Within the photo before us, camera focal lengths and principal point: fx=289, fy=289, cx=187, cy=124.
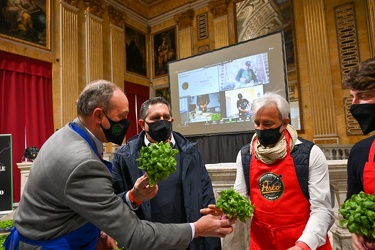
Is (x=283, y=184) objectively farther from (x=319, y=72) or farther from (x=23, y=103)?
(x=23, y=103)

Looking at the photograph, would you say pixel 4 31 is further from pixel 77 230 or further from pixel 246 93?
pixel 77 230

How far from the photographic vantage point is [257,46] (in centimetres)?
774

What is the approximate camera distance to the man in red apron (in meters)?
1.60

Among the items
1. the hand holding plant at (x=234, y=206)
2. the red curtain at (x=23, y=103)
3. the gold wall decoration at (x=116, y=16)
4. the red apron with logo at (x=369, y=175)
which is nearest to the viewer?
the red apron with logo at (x=369, y=175)

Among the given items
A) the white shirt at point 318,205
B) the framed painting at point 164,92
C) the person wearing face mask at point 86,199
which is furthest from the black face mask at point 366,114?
the framed painting at point 164,92

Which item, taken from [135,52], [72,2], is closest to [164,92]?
[135,52]

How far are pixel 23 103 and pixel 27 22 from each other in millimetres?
2454

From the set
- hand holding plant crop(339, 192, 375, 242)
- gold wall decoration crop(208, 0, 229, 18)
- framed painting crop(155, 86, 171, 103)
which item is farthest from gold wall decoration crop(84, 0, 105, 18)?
hand holding plant crop(339, 192, 375, 242)

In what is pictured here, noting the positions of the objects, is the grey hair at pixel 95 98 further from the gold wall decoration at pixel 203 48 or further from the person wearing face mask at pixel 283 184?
the gold wall decoration at pixel 203 48

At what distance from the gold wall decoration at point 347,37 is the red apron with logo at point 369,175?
8280mm

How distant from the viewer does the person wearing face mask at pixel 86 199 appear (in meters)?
1.45

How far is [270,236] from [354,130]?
807 centimetres

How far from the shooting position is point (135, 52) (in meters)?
12.9

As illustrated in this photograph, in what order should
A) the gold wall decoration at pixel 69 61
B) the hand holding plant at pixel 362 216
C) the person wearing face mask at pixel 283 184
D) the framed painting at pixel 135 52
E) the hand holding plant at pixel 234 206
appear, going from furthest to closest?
the framed painting at pixel 135 52 < the gold wall decoration at pixel 69 61 < the person wearing face mask at pixel 283 184 < the hand holding plant at pixel 234 206 < the hand holding plant at pixel 362 216
